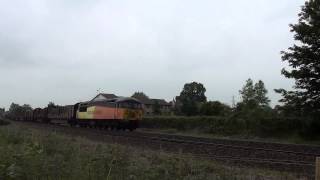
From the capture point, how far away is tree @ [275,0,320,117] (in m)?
37.2

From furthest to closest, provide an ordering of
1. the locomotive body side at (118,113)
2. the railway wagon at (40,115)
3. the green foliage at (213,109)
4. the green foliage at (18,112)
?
the green foliage at (18,112)
the railway wagon at (40,115)
the green foliage at (213,109)
the locomotive body side at (118,113)

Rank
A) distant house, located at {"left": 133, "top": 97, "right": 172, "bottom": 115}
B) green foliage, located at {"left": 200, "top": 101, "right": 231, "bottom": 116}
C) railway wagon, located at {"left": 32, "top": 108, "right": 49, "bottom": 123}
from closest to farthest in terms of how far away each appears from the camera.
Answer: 1. green foliage, located at {"left": 200, "top": 101, "right": 231, "bottom": 116}
2. railway wagon, located at {"left": 32, "top": 108, "right": 49, "bottom": 123}
3. distant house, located at {"left": 133, "top": 97, "right": 172, "bottom": 115}

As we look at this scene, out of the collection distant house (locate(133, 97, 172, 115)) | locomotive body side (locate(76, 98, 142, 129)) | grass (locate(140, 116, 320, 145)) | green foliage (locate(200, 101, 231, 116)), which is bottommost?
grass (locate(140, 116, 320, 145))

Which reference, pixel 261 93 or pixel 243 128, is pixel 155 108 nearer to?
pixel 261 93

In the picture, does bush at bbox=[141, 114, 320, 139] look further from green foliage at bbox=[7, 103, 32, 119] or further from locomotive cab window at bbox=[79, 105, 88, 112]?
green foliage at bbox=[7, 103, 32, 119]

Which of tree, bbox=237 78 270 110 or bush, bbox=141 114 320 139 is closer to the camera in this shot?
bush, bbox=141 114 320 139

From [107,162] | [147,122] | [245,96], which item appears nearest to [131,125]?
[147,122]

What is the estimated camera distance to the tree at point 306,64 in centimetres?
3722

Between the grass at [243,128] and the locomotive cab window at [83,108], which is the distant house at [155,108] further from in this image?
the grass at [243,128]

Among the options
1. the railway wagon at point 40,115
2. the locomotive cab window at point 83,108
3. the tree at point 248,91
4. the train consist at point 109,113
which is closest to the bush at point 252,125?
the train consist at point 109,113

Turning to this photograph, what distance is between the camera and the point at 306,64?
38.3 metres

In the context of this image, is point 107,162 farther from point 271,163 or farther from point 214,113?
point 214,113

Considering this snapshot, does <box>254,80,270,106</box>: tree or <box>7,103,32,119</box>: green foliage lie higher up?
<box>254,80,270,106</box>: tree

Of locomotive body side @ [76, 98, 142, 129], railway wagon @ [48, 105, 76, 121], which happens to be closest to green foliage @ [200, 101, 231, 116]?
railway wagon @ [48, 105, 76, 121]
